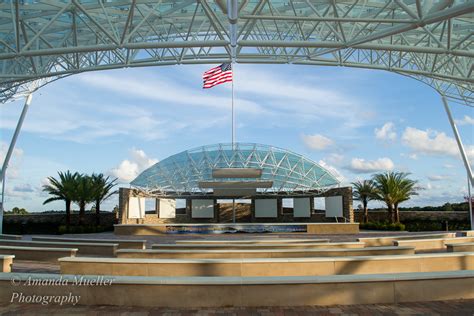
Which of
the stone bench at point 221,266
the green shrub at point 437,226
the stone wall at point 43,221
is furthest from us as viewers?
the stone wall at point 43,221

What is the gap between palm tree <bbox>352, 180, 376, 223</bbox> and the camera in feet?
137

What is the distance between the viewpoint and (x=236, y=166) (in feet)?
145

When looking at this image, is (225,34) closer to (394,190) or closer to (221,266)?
(221,266)

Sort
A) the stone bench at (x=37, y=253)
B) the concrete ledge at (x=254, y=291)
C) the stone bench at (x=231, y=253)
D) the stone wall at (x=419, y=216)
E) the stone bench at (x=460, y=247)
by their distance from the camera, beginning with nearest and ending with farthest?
the concrete ledge at (x=254, y=291) < the stone bench at (x=231, y=253) < the stone bench at (x=37, y=253) < the stone bench at (x=460, y=247) < the stone wall at (x=419, y=216)

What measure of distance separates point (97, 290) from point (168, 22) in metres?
20.4

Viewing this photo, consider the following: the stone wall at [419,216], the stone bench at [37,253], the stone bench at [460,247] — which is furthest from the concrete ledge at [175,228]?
the stone bench at [37,253]

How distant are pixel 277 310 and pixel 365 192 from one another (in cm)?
Result: 3685

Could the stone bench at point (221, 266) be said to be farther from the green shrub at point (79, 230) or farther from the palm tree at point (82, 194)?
the palm tree at point (82, 194)

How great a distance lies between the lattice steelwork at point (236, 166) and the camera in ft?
145

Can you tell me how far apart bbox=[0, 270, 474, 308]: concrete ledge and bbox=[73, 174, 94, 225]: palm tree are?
3184 centimetres

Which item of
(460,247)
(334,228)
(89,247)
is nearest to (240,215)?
(334,228)

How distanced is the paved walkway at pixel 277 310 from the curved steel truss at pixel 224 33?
10.4 meters

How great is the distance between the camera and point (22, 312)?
7.51 meters

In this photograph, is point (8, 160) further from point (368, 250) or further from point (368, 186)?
point (368, 186)
